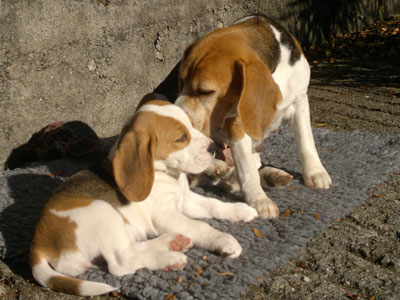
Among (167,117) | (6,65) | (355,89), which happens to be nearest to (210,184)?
(167,117)

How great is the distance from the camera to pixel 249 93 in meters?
3.54

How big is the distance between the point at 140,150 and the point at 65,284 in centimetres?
85

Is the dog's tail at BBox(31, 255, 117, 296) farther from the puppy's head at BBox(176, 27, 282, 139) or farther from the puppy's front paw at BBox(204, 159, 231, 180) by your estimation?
the puppy's front paw at BBox(204, 159, 231, 180)

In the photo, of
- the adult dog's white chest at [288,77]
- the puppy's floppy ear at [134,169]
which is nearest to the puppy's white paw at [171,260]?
the puppy's floppy ear at [134,169]

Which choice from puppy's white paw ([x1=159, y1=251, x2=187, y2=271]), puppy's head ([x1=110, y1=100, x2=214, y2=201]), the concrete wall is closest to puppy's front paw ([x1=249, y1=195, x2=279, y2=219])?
puppy's head ([x1=110, y1=100, x2=214, y2=201])

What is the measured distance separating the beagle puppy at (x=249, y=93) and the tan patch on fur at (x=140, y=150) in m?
0.44

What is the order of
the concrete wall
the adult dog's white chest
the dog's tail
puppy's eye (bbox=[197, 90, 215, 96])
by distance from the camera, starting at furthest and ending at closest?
1. the concrete wall
2. the adult dog's white chest
3. puppy's eye (bbox=[197, 90, 215, 96])
4. the dog's tail

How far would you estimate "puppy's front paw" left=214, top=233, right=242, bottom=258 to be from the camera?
322 cm

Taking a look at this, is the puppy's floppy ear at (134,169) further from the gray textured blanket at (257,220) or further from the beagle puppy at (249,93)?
the beagle puppy at (249,93)

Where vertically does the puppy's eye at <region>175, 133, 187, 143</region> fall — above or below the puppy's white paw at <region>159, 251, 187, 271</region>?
above

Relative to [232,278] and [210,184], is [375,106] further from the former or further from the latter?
[232,278]

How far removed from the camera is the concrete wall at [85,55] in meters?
4.79

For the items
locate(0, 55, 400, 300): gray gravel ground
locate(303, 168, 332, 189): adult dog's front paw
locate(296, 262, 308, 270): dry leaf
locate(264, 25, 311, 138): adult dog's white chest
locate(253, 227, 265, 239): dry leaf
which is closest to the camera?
locate(0, 55, 400, 300): gray gravel ground

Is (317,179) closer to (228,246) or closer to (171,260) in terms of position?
(228,246)
